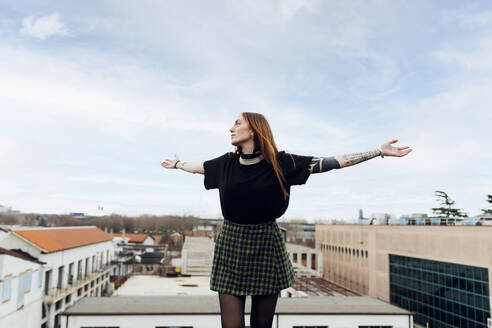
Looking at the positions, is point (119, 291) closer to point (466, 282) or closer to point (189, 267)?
point (189, 267)

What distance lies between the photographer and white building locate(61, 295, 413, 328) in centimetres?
1850

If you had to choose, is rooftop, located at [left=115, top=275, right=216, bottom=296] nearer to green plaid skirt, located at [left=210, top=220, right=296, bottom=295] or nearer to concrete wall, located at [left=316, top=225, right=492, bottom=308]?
concrete wall, located at [left=316, top=225, right=492, bottom=308]

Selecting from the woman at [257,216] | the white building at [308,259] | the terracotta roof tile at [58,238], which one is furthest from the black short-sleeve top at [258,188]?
the white building at [308,259]

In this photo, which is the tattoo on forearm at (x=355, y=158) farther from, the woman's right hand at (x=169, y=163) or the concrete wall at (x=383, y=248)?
the concrete wall at (x=383, y=248)

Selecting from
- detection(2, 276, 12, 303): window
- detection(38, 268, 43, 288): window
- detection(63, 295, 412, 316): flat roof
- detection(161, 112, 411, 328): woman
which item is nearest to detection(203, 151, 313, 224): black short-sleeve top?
detection(161, 112, 411, 328): woman

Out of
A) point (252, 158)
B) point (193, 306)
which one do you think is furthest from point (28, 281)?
point (252, 158)

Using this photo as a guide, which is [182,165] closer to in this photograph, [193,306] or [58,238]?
[193,306]

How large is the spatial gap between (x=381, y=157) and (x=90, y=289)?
4557 centimetres

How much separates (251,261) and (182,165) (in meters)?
0.97

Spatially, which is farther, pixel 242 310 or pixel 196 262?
pixel 196 262

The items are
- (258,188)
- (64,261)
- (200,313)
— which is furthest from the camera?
(64,261)

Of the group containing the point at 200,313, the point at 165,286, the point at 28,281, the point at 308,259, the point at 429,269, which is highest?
the point at 429,269

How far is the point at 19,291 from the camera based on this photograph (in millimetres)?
22641

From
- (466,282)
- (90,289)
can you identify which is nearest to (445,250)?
(466,282)
